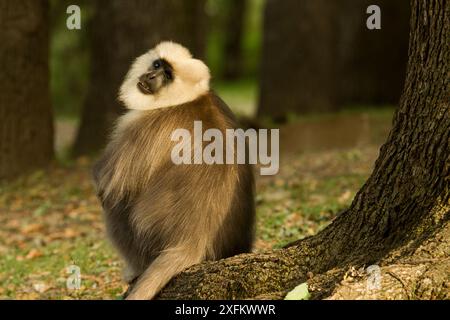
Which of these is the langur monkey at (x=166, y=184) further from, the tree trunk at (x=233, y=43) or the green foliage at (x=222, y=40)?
Answer: the tree trunk at (x=233, y=43)

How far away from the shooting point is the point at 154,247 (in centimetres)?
426

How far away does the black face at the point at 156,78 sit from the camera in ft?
14.4

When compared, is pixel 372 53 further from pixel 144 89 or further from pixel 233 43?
pixel 233 43

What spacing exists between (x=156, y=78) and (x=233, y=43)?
73.4 ft

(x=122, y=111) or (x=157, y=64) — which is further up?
(x=157, y=64)

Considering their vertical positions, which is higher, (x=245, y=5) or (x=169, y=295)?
(x=245, y=5)

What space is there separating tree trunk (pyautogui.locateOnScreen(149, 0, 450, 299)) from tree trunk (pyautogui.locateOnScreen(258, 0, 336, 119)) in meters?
7.33

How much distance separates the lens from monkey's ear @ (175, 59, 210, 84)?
4.38 meters

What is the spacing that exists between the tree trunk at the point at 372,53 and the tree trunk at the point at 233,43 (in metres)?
13.3

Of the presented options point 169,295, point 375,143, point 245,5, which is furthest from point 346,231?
point 245,5

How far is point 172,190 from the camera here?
4.16m

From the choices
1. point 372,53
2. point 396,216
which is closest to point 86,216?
point 396,216

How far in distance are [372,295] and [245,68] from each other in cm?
2417
